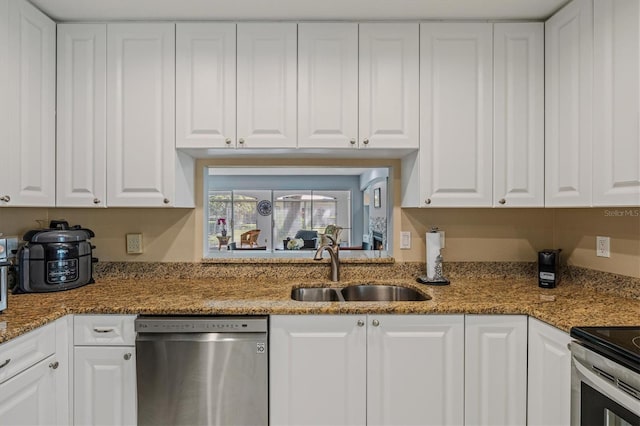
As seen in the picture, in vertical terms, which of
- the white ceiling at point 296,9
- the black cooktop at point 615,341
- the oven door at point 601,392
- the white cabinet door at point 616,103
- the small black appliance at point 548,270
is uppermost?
the white ceiling at point 296,9

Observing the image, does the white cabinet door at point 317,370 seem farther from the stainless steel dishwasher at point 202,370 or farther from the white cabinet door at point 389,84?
the white cabinet door at point 389,84

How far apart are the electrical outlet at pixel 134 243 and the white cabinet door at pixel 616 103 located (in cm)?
247

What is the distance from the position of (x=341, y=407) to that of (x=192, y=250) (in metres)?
1.30

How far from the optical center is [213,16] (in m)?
1.97

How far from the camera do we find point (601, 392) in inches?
48.5

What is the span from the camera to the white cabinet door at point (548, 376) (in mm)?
1477

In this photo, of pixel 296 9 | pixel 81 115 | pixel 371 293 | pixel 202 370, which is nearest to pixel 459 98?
pixel 296 9

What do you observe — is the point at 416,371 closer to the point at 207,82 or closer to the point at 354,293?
the point at 354,293

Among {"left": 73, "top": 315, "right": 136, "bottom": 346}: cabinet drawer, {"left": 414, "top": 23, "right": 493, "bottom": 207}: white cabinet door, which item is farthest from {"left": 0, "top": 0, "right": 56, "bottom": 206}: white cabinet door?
{"left": 414, "top": 23, "right": 493, "bottom": 207}: white cabinet door

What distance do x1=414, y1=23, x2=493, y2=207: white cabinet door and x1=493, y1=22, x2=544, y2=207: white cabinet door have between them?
44 millimetres

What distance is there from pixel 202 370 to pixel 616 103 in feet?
7.00

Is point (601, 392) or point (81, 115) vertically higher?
point (81, 115)

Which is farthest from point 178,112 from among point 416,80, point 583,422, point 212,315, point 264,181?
point 264,181

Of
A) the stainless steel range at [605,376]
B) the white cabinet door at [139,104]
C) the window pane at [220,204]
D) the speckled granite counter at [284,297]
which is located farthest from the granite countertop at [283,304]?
the window pane at [220,204]
